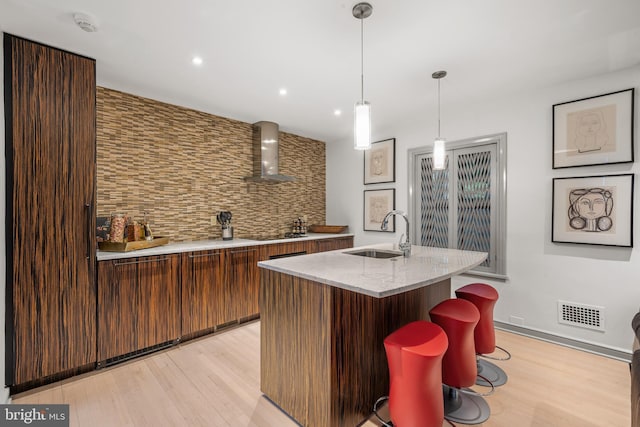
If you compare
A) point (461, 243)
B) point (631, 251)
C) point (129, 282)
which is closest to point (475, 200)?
point (461, 243)

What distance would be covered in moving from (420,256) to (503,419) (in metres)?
1.14

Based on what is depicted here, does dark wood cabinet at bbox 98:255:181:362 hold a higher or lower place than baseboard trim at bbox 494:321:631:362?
higher

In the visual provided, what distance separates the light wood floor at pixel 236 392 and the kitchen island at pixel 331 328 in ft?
0.94

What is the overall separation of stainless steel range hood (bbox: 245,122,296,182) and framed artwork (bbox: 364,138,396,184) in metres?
1.31

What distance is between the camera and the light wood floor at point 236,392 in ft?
5.99

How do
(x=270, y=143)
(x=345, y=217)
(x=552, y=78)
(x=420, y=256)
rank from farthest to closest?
1. (x=345, y=217)
2. (x=270, y=143)
3. (x=552, y=78)
4. (x=420, y=256)

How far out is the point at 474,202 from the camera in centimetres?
344

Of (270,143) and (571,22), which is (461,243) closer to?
(571,22)

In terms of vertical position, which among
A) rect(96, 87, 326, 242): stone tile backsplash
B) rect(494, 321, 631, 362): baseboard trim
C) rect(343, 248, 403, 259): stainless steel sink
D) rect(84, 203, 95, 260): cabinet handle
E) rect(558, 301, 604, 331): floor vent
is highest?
rect(96, 87, 326, 242): stone tile backsplash

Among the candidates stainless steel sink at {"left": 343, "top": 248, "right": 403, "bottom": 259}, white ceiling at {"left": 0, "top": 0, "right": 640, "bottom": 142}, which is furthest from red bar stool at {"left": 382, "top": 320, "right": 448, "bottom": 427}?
white ceiling at {"left": 0, "top": 0, "right": 640, "bottom": 142}

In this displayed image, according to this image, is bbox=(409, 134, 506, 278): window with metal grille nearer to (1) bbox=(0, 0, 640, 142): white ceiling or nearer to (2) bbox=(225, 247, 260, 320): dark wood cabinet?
(1) bbox=(0, 0, 640, 142): white ceiling

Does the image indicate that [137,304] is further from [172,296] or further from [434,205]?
[434,205]

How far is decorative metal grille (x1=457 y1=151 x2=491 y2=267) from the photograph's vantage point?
11.0 ft

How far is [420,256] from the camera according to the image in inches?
94.6
